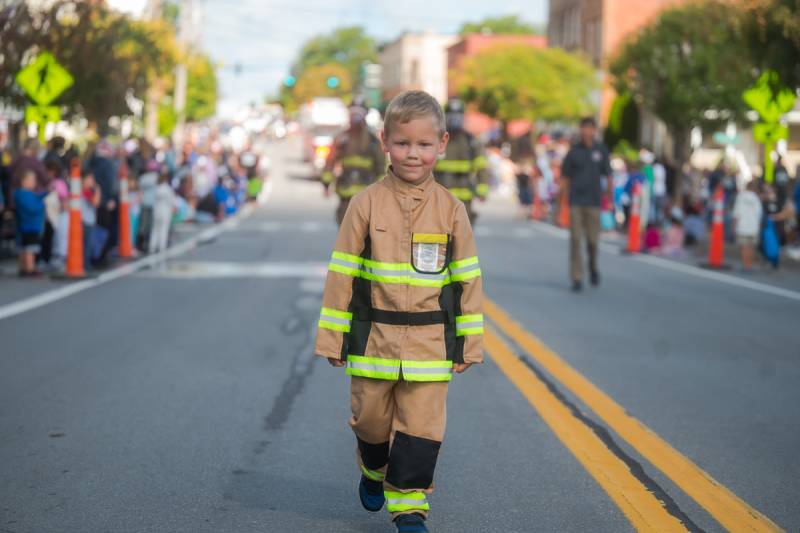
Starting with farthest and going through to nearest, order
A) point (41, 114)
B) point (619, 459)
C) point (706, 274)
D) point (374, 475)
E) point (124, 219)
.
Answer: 1. point (41, 114)
2. point (124, 219)
3. point (706, 274)
4. point (619, 459)
5. point (374, 475)

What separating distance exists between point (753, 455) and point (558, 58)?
192 feet

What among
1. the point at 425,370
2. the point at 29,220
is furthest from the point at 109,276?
the point at 425,370

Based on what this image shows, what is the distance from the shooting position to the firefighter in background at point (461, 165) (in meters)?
15.5

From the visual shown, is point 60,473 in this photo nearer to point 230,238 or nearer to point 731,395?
point 731,395

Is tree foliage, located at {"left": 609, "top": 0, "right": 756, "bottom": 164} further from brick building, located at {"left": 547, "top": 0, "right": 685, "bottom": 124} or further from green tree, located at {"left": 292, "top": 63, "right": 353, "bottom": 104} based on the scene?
green tree, located at {"left": 292, "top": 63, "right": 353, "bottom": 104}

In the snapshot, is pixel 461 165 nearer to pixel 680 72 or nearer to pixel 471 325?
pixel 471 325

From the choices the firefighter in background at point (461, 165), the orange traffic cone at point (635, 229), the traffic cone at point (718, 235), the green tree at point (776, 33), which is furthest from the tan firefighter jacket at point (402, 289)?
the orange traffic cone at point (635, 229)

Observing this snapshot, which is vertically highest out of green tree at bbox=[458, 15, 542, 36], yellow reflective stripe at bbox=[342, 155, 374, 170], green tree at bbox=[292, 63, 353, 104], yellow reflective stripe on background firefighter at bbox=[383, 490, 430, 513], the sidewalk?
green tree at bbox=[458, 15, 542, 36]

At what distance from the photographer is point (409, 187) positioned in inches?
200

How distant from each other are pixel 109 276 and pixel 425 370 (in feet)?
42.6

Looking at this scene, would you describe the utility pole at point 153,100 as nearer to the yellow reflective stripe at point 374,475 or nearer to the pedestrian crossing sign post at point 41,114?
the pedestrian crossing sign post at point 41,114

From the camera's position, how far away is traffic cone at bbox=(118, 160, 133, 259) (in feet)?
65.9

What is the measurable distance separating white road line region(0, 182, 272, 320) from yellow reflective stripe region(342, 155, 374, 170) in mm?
3360

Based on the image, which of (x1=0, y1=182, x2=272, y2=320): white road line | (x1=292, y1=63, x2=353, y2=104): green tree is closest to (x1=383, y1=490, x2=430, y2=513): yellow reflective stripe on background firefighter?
(x1=0, y1=182, x2=272, y2=320): white road line
